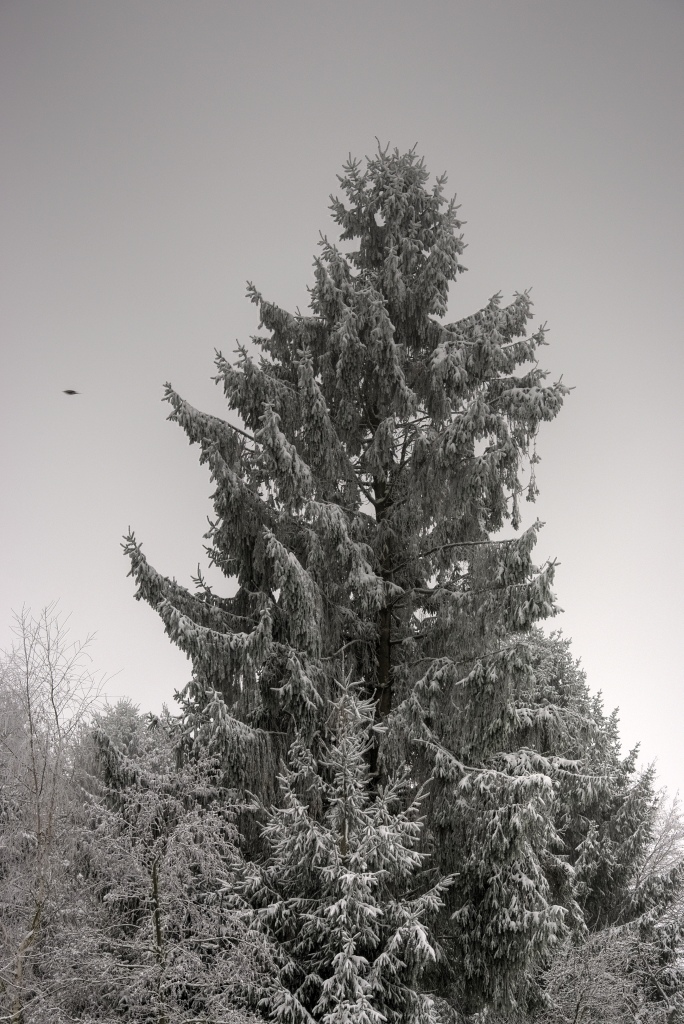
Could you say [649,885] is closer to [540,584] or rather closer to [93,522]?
[540,584]

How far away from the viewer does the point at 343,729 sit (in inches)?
311

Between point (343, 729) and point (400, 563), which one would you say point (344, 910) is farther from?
point (400, 563)

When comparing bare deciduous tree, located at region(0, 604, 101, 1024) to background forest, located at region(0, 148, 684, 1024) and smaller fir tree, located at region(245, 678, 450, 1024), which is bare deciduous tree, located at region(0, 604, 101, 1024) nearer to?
background forest, located at region(0, 148, 684, 1024)

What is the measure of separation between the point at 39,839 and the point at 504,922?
5.28m

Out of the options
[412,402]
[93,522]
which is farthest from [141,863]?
[93,522]

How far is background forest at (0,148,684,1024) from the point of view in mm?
7262

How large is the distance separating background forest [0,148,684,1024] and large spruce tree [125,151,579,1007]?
1.7 inches

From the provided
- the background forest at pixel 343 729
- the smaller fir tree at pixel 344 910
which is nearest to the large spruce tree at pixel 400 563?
the background forest at pixel 343 729

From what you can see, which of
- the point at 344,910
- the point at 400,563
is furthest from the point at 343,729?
the point at 400,563

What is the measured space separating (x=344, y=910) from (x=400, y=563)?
15.8 feet

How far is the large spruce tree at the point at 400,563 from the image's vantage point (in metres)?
8.52

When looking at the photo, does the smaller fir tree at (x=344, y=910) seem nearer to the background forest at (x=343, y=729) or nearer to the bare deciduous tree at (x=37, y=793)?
the background forest at (x=343, y=729)

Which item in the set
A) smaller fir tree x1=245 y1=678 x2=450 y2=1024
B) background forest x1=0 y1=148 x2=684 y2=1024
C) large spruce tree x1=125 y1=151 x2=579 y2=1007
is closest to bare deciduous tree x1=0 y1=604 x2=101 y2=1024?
background forest x1=0 y1=148 x2=684 y2=1024

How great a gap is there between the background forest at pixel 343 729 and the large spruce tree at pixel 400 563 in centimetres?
4
